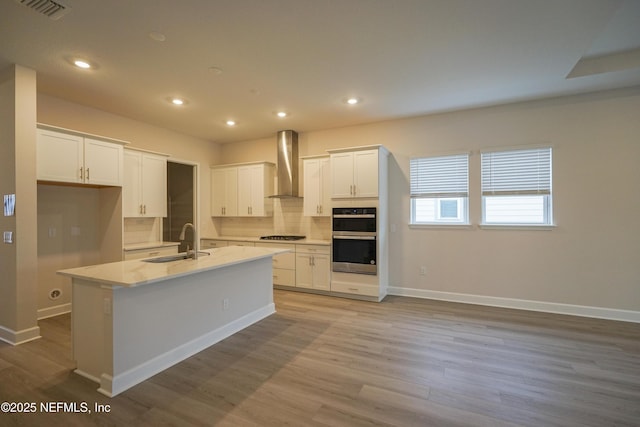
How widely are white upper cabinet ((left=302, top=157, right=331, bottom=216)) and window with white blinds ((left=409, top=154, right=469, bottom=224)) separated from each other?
1.45m

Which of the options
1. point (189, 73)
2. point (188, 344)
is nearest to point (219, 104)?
point (189, 73)

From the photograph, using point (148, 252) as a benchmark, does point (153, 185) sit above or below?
above

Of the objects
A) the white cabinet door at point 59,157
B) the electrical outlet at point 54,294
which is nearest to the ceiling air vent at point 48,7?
the white cabinet door at point 59,157

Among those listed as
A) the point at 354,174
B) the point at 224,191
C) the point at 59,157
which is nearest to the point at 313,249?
the point at 354,174

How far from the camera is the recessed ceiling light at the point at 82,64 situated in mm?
3033

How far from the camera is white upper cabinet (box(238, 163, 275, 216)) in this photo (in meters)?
5.83

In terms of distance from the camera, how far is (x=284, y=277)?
5.31 meters

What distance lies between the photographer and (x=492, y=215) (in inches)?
176

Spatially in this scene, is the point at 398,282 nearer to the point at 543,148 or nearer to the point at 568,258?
the point at 568,258

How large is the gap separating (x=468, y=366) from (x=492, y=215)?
256 cm

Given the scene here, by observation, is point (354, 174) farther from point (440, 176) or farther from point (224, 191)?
point (224, 191)

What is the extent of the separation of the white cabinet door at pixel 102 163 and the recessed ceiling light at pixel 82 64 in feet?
3.42

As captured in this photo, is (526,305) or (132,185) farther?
(132,185)

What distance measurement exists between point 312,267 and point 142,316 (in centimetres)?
292
